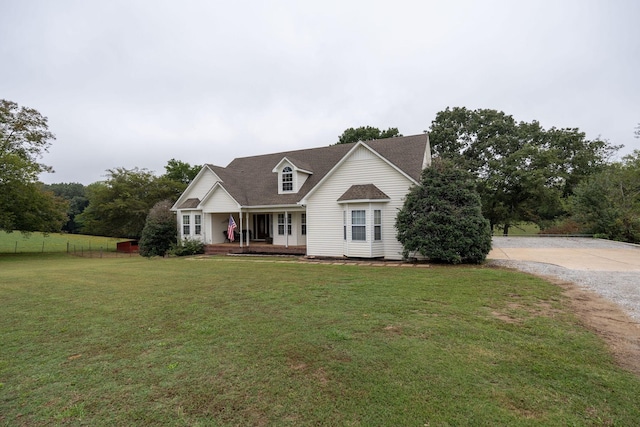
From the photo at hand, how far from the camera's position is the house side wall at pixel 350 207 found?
16.0 meters

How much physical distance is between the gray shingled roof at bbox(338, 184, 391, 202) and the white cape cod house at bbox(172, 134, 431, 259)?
0.05 metres

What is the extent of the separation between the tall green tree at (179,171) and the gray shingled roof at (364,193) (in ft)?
83.4

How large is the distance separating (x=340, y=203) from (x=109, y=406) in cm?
1402

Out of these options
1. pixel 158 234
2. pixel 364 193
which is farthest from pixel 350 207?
pixel 158 234

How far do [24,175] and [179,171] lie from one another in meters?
13.5

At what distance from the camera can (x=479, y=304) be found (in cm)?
725

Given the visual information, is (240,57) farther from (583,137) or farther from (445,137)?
(583,137)

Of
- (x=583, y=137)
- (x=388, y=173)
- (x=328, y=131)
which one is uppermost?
(x=328, y=131)

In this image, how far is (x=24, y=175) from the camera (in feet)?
82.6

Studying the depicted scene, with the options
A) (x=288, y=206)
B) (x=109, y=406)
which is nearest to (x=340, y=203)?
(x=288, y=206)

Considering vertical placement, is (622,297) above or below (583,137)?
below

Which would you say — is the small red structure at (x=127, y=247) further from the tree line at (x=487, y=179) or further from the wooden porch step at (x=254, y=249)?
the wooden porch step at (x=254, y=249)

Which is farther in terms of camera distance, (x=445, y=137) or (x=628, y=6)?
(x=445, y=137)

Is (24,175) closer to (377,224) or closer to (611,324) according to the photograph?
(377,224)
